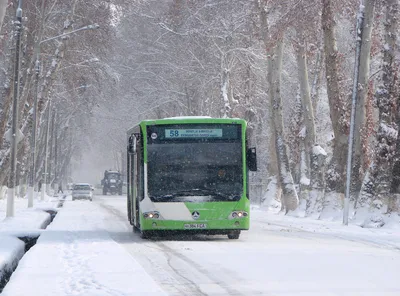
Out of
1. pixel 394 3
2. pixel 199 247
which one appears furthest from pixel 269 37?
pixel 199 247

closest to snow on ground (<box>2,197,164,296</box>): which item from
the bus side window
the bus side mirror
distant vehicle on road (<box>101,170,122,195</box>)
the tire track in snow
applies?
the tire track in snow

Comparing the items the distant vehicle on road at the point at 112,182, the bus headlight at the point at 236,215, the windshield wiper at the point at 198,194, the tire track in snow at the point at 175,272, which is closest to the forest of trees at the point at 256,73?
the windshield wiper at the point at 198,194

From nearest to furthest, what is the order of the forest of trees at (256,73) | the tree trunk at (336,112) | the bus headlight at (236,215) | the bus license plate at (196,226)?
the bus license plate at (196,226), the bus headlight at (236,215), the forest of trees at (256,73), the tree trunk at (336,112)

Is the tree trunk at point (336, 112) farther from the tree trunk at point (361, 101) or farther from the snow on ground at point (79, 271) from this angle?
the snow on ground at point (79, 271)

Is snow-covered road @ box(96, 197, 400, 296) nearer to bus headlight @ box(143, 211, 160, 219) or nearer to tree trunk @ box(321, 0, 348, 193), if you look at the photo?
bus headlight @ box(143, 211, 160, 219)

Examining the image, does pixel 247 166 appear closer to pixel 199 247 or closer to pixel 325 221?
pixel 199 247

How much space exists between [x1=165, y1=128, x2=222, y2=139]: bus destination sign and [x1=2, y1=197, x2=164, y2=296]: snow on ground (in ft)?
9.28

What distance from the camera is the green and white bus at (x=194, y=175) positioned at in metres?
22.0

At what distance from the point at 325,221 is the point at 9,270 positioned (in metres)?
18.5

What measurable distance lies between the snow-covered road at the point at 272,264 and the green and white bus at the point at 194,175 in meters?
0.53

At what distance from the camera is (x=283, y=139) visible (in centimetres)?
4222

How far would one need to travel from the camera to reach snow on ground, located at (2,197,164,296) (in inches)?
472

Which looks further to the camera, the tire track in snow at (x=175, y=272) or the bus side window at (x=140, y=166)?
the bus side window at (x=140, y=166)

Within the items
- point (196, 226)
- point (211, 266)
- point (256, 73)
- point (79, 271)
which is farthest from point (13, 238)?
point (256, 73)
